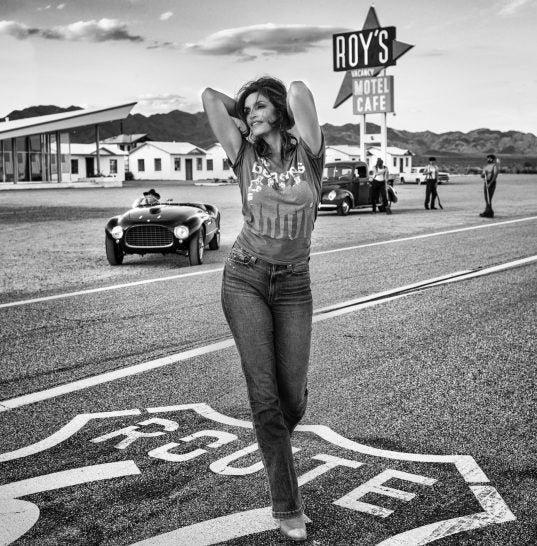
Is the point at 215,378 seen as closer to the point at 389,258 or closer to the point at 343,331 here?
the point at 343,331

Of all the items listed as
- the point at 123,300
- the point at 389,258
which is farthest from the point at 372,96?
the point at 123,300

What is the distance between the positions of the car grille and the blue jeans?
8606mm

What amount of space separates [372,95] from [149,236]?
35405 mm

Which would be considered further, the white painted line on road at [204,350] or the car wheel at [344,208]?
the car wheel at [344,208]

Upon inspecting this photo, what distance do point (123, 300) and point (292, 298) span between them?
573cm

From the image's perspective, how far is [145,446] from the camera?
407cm

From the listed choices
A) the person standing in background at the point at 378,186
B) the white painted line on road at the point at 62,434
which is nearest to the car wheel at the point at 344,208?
the person standing in background at the point at 378,186

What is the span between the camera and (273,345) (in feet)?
10.6

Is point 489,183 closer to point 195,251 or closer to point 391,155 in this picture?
point 195,251

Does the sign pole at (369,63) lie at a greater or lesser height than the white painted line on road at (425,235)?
greater

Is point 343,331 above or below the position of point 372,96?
below

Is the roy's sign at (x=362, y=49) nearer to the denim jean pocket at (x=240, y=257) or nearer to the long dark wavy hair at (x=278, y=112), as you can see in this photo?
the long dark wavy hair at (x=278, y=112)

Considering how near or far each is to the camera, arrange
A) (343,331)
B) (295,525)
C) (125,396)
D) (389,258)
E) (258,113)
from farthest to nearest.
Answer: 1. (389,258)
2. (343,331)
3. (125,396)
4. (258,113)
5. (295,525)

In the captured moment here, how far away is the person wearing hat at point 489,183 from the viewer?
20.8 m
